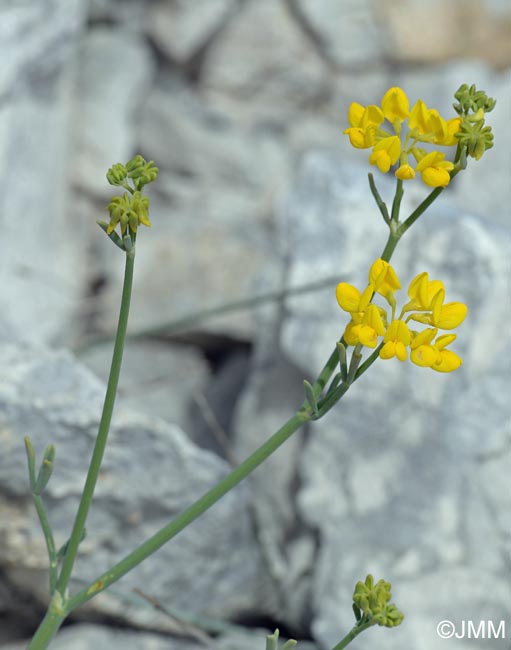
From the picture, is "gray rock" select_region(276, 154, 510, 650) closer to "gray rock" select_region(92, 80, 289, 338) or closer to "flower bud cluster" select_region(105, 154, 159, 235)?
"gray rock" select_region(92, 80, 289, 338)

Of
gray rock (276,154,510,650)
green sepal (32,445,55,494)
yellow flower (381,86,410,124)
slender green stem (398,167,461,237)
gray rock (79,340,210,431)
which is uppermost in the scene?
gray rock (79,340,210,431)

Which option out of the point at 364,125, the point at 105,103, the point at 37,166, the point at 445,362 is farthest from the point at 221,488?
the point at 105,103

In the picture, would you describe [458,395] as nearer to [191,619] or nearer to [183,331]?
[191,619]

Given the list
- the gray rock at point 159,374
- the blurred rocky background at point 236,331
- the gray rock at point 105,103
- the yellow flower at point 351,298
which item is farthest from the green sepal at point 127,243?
the gray rock at point 105,103

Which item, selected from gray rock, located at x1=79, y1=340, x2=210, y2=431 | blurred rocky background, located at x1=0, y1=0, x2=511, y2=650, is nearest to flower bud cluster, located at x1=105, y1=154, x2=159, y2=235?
blurred rocky background, located at x1=0, y1=0, x2=511, y2=650

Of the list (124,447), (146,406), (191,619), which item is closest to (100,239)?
(146,406)

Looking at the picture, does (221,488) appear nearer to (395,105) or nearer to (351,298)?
(351,298)
